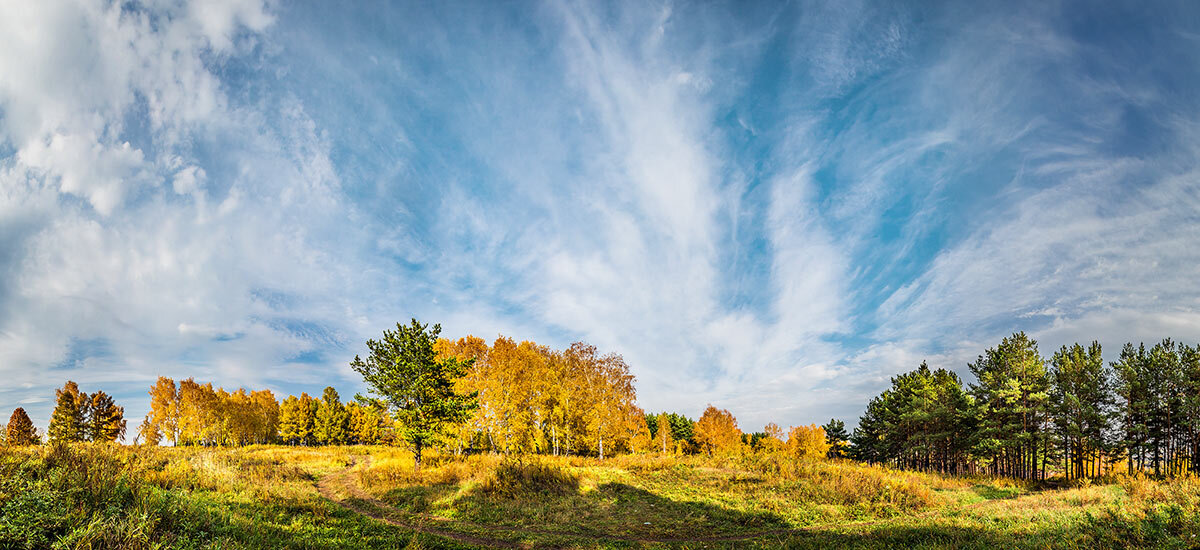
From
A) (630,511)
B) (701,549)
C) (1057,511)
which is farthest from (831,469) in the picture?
(701,549)

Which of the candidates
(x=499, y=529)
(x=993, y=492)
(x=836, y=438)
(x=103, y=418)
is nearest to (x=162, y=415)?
(x=103, y=418)

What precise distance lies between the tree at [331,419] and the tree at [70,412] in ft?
83.1

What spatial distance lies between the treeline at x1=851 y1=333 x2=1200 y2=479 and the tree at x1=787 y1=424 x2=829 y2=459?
110ft

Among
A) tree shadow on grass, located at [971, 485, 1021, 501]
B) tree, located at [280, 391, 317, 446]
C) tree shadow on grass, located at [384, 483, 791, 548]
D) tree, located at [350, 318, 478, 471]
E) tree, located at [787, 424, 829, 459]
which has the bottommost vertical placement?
tree, located at [787, 424, 829, 459]

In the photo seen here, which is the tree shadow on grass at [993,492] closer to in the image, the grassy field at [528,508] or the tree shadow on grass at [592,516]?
the grassy field at [528,508]

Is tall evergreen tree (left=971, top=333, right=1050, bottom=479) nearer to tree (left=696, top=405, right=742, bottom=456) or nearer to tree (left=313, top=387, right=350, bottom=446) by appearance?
tree (left=696, top=405, right=742, bottom=456)

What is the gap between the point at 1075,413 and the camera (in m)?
35.0

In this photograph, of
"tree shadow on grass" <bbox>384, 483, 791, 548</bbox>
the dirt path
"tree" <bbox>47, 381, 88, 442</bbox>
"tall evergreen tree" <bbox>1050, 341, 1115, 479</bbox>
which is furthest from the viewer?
"tree" <bbox>47, 381, 88, 442</bbox>

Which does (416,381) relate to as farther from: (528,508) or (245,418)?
(245,418)

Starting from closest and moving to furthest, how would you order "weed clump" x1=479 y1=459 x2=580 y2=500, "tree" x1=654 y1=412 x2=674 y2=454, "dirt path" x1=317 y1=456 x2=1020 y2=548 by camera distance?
"dirt path" x1=317 y1=456 x2=1020 y2=548 → "weed clump" x1=479 y1=459 x2=580 y2=500 → "tree" x1=654 y1=412 x2=674 y2=454

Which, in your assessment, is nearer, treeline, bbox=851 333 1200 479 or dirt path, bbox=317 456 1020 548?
dirt path, bbox=317 456 1020 548

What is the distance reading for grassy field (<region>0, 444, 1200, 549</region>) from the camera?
9.14 metres

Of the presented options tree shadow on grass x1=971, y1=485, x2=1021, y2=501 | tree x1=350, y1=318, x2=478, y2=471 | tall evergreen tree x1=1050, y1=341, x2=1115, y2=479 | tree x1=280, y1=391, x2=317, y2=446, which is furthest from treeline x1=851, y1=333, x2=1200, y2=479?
tree x1=280, y1=391, x2=317, y2=446

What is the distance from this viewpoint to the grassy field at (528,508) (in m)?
9.14
